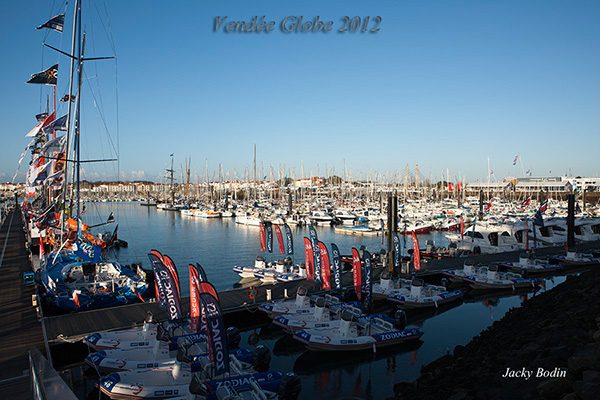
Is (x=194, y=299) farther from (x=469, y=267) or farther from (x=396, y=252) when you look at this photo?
(x=469, y=267)

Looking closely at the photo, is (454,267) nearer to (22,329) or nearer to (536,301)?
(536,301)

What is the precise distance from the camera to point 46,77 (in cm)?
3048

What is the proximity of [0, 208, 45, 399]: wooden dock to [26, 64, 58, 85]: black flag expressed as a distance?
14.2m

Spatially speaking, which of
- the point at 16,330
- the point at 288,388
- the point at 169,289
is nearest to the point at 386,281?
the point at 169,289

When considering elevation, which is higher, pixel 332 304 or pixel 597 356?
pixel 597 356

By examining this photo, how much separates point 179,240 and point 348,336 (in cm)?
4743

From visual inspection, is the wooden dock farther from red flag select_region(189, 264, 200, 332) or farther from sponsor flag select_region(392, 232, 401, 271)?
sponsor flag select_region(392, 232, 401, 271)

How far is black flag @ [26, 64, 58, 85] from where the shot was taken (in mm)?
30138

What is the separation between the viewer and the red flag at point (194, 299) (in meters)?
17.3

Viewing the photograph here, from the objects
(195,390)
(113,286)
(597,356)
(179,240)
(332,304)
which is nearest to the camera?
(597,356)

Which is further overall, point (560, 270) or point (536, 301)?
point (560, 270)

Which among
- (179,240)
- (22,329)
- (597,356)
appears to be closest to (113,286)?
(22,329)

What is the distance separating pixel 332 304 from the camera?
872 inches

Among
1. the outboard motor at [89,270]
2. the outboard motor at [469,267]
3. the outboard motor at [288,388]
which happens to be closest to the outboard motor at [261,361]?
the outboard motor at [288,388]
